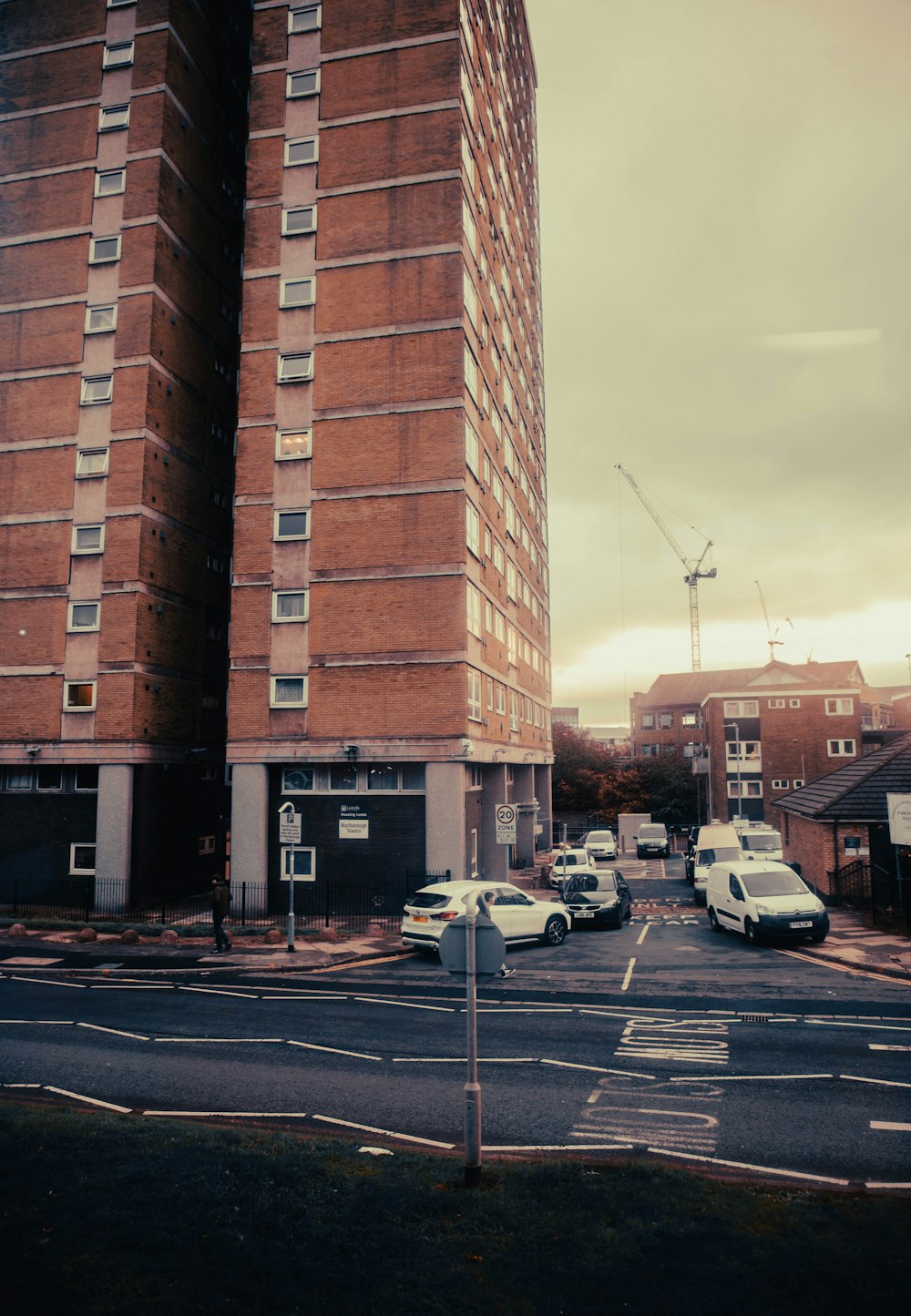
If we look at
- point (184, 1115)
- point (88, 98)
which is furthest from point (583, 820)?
point (184, 1115)

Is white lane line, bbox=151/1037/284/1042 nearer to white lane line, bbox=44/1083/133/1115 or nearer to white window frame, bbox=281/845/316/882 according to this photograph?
A: white lane line, bbox=44/1083/133/1115

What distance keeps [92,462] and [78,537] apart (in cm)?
275

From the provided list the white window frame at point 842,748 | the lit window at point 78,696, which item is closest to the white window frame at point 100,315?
the lit window at point 78,696

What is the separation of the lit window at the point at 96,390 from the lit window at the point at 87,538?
451cm

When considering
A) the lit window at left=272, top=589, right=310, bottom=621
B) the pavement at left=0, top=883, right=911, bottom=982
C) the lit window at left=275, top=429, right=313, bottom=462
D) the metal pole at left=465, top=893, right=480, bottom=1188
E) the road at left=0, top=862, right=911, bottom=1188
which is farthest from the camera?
the lit window at left=275, top=429, right=313, bottom=462

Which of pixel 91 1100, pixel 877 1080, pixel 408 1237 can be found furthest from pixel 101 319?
pixel 877 1080

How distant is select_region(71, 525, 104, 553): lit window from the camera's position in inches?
1164

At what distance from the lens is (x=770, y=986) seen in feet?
54.7

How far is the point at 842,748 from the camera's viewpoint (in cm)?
6456

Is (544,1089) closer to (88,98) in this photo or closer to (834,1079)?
(834,1079)

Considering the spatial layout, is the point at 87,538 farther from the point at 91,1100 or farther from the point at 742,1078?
the point at 742,1078

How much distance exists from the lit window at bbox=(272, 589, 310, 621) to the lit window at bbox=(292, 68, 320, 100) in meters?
18.8

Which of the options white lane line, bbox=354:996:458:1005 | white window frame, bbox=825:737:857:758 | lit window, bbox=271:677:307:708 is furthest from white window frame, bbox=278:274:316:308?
white window frame, bbox=825:737:857:758

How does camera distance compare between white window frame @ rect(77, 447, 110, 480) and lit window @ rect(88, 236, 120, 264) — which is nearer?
white window frame @ rect(77, 447, 110, 480)
